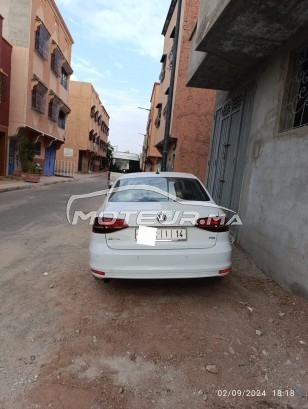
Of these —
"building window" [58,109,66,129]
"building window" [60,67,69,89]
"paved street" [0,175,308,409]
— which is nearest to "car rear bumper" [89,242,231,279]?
"paved street" [0,175,308,409]

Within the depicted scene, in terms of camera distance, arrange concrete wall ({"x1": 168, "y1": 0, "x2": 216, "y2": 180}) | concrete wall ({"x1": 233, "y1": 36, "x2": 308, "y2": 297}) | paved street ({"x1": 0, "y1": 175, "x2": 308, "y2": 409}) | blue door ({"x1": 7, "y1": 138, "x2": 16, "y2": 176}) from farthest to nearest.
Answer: blue door ({"x1": 7, "y1": 138, "x2": 16, "y2": 176}) < concrete wall ({"x1": 168, "y1": 0, "x2": 216, "y2": 180}) < concrete wall ({"x1": 233, "y1": 36, "x2": 308, "y2": 297}) < paved street ({"x1": 0, "y1": 175, "x2": 308, "y2": 409})

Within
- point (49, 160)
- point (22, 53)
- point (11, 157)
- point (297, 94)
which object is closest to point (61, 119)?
point (49, 160)

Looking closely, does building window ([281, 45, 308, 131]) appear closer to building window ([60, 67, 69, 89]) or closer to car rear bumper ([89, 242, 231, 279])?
car rear bumper ([89, 242, 231, 279])

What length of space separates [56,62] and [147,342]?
25171mm

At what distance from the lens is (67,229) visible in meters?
7.59

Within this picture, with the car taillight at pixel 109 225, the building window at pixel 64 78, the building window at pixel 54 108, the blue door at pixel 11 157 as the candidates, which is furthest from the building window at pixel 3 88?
the car taillight at pixel 109 225

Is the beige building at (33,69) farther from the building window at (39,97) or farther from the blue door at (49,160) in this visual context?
the blue door at (49,160)

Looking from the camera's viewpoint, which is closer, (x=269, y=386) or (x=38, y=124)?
(x=269, y=386)

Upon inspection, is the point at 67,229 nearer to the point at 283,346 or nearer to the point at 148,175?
the point at 148,175

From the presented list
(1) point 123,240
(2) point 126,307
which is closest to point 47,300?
(2) point 126,307

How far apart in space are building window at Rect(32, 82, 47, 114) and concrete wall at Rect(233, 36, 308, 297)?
1720 centimetres

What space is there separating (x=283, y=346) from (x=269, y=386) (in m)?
0.63

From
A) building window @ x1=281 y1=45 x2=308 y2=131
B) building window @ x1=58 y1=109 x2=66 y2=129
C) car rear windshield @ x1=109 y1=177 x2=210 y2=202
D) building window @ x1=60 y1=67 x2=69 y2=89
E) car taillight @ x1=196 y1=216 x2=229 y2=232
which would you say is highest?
building window @ x1=60 y1=67 x2=69 y2=89

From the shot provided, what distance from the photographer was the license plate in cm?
346
